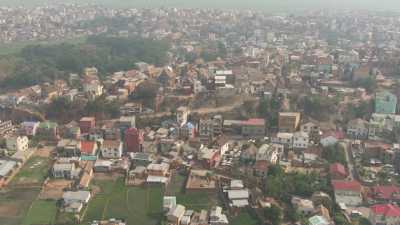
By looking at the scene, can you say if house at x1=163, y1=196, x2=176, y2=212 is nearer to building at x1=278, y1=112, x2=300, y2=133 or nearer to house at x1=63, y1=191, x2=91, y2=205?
house at x1=63, y1=191, x2=91, y2=205

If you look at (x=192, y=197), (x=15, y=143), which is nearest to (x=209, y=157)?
(x=192, y=197)

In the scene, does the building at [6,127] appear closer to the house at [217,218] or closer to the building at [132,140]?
the building at [132,140]

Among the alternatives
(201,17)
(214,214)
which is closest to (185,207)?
(214,214)

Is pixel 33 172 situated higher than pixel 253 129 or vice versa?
pixel 253 129

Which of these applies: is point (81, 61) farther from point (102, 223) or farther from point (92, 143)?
point (102, 223)

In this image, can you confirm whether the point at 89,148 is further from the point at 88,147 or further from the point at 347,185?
the point at 347,185

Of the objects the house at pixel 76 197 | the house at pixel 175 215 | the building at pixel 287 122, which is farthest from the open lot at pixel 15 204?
the building at pixel 287 122
